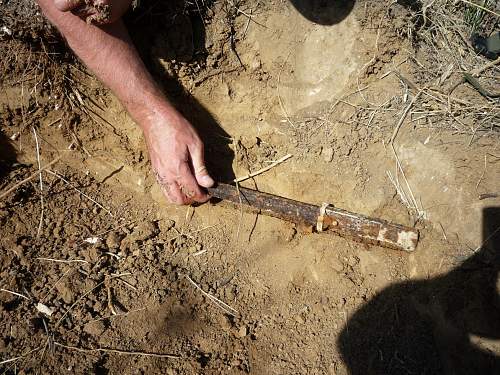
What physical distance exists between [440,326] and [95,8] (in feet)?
7.07

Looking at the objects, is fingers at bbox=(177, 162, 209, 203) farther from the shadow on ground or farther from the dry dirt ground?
the shadow on ground

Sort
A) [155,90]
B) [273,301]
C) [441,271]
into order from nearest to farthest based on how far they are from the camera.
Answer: [441,271] → [273,301] → [155,90]

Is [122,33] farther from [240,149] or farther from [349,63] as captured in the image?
[349,63]

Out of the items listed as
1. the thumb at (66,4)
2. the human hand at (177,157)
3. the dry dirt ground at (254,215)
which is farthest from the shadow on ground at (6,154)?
the thumb at (66,4)

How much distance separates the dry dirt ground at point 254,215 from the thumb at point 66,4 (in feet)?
1.43

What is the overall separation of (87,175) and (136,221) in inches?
16.8

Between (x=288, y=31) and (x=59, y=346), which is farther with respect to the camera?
(x=288, y=31)

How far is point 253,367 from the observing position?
1.79 meters

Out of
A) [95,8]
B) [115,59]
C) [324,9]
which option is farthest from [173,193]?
[324,9]

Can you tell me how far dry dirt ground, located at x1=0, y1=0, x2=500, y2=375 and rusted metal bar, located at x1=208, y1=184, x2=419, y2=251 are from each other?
129 millimetres

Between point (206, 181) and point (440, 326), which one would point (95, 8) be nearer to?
point (206, 181)

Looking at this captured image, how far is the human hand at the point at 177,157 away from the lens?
2051mm

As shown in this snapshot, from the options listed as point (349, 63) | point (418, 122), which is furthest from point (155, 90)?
point (418, 122)

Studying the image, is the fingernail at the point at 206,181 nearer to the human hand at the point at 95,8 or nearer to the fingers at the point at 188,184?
the fingers at the point at 188,184
